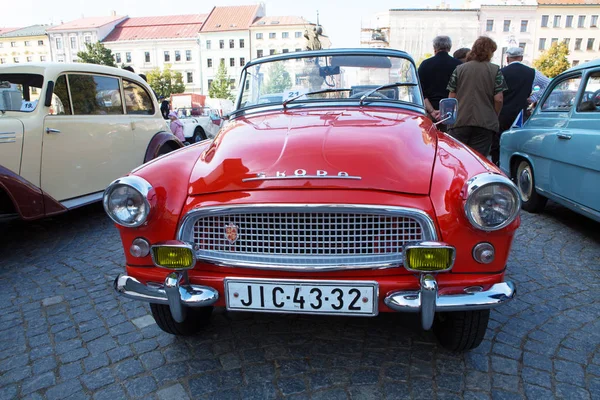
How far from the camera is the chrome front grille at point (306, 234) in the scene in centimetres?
191

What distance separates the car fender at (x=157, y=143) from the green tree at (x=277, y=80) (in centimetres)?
270

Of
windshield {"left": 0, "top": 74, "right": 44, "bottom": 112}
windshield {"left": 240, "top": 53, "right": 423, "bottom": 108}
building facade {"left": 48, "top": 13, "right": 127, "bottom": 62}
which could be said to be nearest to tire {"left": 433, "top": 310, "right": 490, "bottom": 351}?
windshield {"left": 240, "top": 53, "right": 423, "bottom": 108}

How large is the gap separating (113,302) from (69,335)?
17.7 inches

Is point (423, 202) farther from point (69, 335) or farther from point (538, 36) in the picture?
point (538, 36)

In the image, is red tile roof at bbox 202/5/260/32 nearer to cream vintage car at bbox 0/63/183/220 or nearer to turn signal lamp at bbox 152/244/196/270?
cream vintage car at bbox 0/63/183/220

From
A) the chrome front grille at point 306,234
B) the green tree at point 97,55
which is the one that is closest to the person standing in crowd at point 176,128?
the chrome front grille at point 306,234

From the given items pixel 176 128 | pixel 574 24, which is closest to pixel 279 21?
pixel 574 24

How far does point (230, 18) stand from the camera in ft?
220

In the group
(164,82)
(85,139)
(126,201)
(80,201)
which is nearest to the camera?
(126,201)

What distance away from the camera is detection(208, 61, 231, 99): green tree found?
194 ft

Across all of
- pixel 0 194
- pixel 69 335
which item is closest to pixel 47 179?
pixel 0 194

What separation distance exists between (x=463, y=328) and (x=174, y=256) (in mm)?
1442

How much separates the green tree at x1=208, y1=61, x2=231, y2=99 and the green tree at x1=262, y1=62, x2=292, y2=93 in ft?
189

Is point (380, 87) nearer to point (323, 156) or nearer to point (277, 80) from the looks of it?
point (277, 80)
